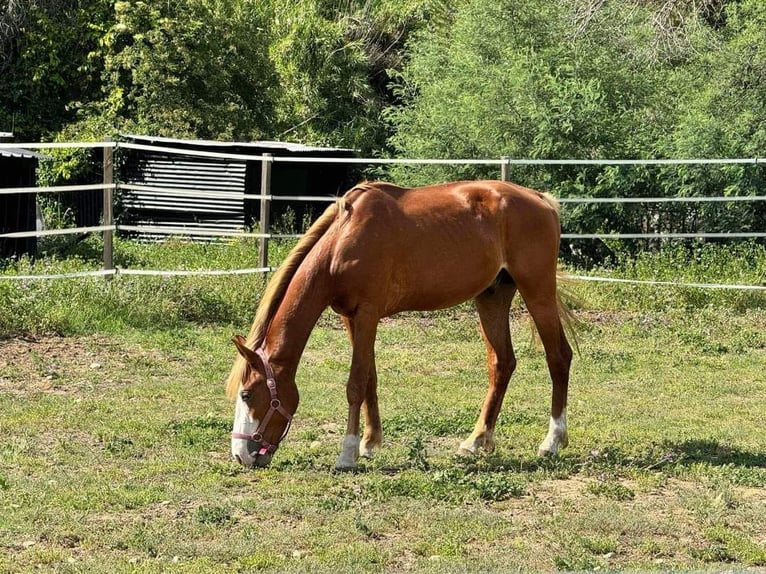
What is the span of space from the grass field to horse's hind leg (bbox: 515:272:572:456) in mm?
232

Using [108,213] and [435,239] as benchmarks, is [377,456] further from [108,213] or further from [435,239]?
[108,213]

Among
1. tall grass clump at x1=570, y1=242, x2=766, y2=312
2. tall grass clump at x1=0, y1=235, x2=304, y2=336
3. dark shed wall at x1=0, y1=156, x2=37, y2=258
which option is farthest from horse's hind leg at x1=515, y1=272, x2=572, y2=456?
dark shed wall at x1=0, y1=156, x2=37, y2=258

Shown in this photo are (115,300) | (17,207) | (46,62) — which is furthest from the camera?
(46,62)

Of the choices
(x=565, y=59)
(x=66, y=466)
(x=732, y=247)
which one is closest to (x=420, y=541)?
(x=66, y=466)

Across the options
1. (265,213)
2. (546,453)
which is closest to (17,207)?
(265,213)

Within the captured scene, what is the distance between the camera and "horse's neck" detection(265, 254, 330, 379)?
20.1 feet

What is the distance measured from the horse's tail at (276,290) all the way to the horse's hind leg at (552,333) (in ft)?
4.17

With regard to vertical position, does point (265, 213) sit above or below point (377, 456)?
above

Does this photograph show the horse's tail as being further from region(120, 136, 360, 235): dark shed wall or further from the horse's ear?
region(120, 136, 360, 235): dark shed wall

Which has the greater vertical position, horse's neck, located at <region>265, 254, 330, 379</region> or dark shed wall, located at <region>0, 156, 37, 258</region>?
horse's neck, located at <region>265, 254, 330, 379</region>

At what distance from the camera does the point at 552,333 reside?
6832 millimetres

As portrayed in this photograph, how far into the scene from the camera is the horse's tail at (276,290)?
604 centimetres

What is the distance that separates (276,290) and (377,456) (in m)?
1.15

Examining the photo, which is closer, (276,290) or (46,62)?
(276,290)
